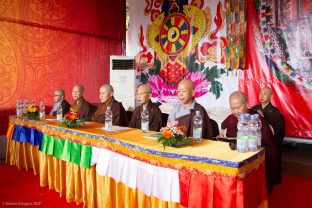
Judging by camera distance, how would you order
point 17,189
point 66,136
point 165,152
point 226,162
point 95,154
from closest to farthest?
point 226,162 < point 165,152 < point 95,154 < point 66,136 < point 17,189

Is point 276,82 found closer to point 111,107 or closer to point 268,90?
point 268,90

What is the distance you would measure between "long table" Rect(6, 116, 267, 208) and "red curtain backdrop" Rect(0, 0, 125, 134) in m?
1.90

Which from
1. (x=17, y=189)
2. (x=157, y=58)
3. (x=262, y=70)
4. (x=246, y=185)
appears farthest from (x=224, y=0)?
(x=17, y=189)

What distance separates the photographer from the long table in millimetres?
1424

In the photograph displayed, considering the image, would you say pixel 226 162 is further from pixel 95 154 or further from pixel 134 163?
pixel 95 154

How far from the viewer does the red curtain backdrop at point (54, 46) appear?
4301mm

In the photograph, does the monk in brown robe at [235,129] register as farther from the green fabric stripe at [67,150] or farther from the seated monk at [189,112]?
the green fabric stripe at [67,150]

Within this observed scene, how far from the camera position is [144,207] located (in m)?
1.81

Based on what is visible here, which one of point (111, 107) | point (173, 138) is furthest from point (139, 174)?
point (111, 107)

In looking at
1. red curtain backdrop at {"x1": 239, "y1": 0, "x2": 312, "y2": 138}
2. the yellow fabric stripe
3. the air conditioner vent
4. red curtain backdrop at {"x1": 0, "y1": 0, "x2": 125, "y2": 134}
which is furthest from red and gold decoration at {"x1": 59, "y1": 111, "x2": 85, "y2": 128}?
the air conditioner vent

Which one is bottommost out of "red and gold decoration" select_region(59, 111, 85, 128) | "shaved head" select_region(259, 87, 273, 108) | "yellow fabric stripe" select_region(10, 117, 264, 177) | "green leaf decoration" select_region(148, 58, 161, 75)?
"yellow fabric stripe" select_region(10, 117, 264, 177)

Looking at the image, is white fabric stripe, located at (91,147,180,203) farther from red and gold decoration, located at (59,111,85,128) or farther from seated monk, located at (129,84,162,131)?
seated monk, located at (129,84,162,131)

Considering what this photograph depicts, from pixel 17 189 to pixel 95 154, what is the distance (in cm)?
128

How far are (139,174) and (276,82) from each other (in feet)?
8.80
